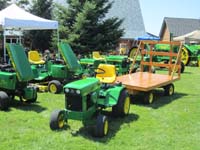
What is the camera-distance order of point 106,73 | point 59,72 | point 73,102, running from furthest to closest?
point 59,72
point 106,73
point 73,102

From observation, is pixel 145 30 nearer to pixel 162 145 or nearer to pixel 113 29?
pixel 113 29

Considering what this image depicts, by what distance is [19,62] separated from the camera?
7410mm

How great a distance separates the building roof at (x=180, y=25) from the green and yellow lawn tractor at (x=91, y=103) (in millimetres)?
47522

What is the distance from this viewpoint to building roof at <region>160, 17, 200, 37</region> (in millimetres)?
53438

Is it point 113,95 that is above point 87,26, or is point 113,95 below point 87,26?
below

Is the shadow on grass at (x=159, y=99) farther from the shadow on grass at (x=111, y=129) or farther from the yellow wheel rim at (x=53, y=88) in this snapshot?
the yellow wheel rim at (x=53, y=88)

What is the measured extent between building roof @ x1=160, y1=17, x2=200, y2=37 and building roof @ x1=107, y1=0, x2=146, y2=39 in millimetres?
17447

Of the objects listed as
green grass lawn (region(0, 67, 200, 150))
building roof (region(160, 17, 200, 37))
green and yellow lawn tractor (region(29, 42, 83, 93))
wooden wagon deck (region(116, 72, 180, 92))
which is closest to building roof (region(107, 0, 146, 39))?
building roof (region(160, 17, 200, 37))

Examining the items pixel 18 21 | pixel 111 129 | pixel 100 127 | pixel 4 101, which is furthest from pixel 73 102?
pixel 18 21

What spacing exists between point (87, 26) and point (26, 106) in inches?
468

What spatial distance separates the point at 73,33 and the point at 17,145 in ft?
47.7

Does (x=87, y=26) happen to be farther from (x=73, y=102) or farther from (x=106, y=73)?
(x=73, y=102)

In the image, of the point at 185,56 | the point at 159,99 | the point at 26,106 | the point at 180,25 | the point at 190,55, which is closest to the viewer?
the point at 26,106

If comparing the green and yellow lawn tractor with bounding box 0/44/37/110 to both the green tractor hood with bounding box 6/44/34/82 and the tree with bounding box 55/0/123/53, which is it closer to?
the green tractor hood with bounding box 6/44/34/82
